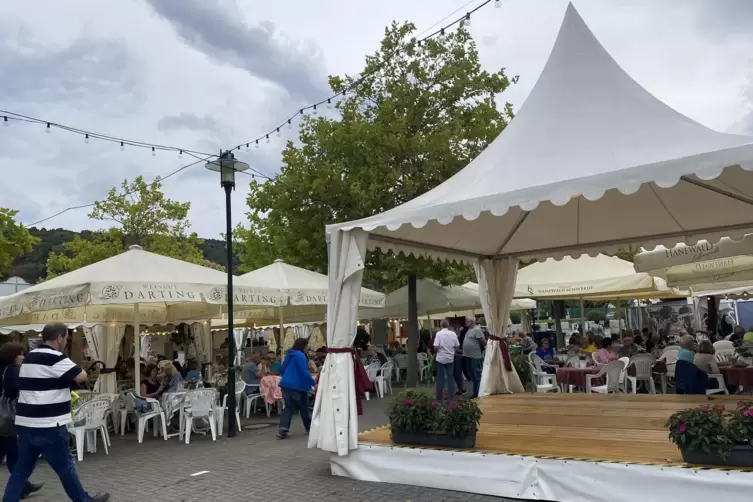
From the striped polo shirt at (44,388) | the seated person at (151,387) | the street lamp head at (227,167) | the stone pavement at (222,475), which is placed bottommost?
the stone pavement at (222,475)

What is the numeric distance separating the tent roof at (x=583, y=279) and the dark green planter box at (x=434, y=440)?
22.1 feet

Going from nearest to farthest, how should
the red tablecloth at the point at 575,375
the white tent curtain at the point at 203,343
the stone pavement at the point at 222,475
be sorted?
1. the stone pavement at the point at 222,475
2. the red tablecloth at the point at 575,375
3. the white tent curtain at the point at 203,343

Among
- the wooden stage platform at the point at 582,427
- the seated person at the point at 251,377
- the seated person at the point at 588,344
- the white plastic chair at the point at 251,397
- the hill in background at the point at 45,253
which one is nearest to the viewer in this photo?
the wooden stage platform at the point at 582,427

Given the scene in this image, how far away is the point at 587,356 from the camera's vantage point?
1085cm

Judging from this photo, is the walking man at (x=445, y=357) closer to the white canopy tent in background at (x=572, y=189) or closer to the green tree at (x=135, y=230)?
the white canopy tent in background at (x=572, y=189)

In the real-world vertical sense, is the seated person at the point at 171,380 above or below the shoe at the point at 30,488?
above

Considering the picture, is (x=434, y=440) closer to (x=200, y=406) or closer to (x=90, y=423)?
(x=200, y=406)

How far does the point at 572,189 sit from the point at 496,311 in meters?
4.68

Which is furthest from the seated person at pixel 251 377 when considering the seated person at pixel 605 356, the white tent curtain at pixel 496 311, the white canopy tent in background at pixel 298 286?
the seated person at pixel 605 356

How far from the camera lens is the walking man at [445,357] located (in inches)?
421

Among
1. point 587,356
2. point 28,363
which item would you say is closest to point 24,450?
point 28,363

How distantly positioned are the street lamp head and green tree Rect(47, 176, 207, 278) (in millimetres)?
17119

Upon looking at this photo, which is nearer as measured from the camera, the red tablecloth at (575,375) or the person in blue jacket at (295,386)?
the person in blue jacket at (295,386)

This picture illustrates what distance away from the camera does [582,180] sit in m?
5.03
